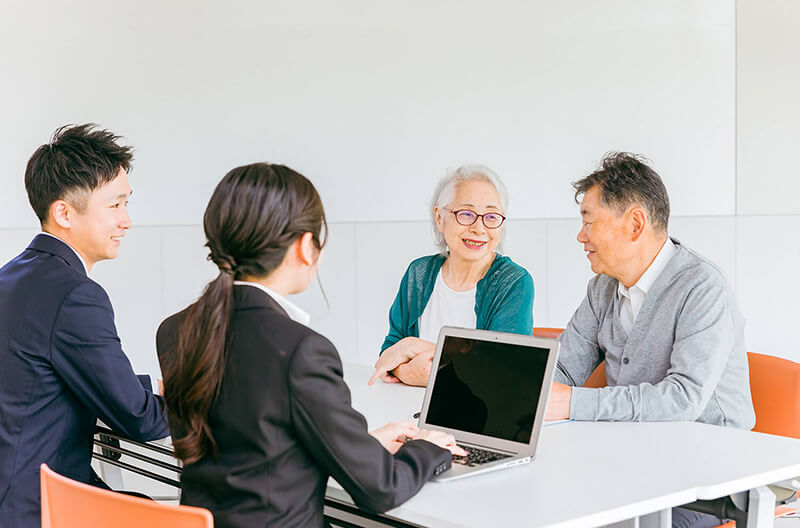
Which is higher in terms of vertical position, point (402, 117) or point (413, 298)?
point (402, 117)

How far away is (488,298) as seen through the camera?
9.26 feet

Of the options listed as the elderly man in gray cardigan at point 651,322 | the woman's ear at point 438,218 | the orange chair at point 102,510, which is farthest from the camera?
the woman's ear at point 438,218

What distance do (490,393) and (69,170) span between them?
1158 millimetres

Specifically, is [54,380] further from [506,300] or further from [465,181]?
[465,181]

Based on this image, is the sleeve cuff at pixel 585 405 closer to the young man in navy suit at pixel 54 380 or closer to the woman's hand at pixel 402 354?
the woman's hand at pixel 402 354

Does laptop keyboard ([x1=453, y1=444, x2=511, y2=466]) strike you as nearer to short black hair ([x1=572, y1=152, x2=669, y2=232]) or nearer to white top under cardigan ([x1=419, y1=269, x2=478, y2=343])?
short black hair ([x1=572, y1=152, x2=669, y2=232])

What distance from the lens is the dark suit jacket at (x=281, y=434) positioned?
4.58ft

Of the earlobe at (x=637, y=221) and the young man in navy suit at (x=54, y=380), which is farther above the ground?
the earlobe at (x=637, y=221)

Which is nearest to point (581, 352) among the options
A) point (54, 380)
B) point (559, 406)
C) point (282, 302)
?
Result: point (559, 406)

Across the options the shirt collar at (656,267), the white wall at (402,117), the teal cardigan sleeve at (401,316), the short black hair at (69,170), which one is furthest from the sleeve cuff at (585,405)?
the white wall at (402,117)

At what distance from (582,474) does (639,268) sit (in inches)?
33.3

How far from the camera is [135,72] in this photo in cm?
404

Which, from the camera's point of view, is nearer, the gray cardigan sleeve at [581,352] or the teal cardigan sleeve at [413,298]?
the gray cardigan sleeve at [581,352]

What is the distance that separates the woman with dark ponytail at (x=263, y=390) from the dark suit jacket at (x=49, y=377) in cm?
52
